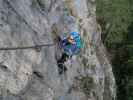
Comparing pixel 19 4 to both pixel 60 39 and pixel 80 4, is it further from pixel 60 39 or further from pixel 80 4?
pixel 80 4

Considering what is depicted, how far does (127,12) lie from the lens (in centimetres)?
2369

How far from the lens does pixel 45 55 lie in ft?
36.5

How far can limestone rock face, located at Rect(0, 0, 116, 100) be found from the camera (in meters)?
9.34

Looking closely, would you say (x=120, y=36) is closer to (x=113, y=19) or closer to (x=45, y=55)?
(x=113, y=19)

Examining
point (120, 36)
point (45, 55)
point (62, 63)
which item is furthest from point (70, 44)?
point (120, 36)

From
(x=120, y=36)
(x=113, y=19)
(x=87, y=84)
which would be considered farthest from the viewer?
(x=120, y=36)

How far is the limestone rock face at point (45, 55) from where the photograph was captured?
9336 mm

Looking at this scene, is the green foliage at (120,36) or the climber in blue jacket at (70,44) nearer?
the climber in blue jacket at (70,44)

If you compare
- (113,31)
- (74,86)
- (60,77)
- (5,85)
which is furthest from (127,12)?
(5,85)

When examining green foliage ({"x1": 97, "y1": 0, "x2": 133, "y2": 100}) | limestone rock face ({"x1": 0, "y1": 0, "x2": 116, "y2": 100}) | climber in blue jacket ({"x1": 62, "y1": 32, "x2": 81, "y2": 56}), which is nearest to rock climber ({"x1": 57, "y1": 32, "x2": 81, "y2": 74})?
climber in blue jacket ({"x1": 62, "y1": 32, "x2": 81, "y2": 56})

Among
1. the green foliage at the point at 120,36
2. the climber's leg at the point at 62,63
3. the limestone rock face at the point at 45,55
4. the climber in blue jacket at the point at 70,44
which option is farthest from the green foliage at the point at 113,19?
the climber's leg at the point at 62,63

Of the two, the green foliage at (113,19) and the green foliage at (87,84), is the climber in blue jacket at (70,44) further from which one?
the green foliage at (113,19)

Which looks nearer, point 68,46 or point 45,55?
point 45,55

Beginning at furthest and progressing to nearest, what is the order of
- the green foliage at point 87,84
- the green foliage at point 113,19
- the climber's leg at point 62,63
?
the green foliage at point 113,19
the green foliage at point 87,84
the climber's leg at point 62,63
